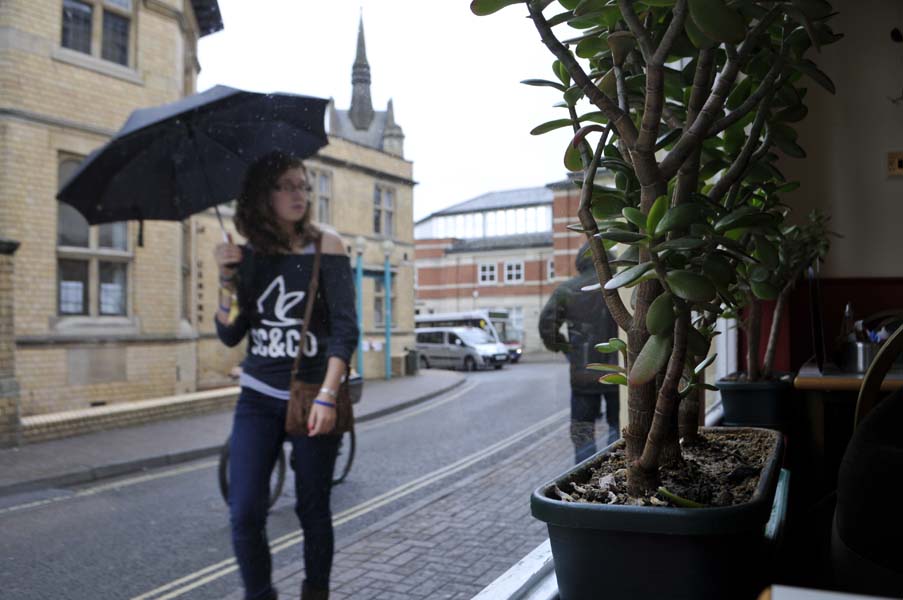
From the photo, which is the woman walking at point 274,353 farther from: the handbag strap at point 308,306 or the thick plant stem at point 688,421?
the thick plant stem at point 688,421

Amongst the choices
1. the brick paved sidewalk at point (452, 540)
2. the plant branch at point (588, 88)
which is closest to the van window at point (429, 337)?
the brick paved sidewalk at point (452, 540)

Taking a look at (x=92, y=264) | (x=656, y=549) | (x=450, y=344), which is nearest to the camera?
(x=656, y=549)

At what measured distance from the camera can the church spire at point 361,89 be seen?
1885 millimetres

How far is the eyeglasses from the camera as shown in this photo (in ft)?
5.48

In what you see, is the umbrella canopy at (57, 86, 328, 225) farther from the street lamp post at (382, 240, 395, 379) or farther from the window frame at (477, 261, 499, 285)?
the window frame at (477, 261, 499, 285)

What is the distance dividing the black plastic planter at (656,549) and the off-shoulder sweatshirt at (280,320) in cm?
101

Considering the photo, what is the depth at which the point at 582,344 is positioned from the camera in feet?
5.23

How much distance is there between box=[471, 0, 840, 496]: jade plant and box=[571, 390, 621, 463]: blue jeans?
32.7 inches

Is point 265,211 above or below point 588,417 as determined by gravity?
above

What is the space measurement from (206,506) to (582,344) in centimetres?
115

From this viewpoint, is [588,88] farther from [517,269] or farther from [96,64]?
[96,64]

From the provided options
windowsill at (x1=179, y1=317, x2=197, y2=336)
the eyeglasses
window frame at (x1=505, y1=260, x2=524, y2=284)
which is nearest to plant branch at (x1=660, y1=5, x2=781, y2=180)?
window frame at (x1=505, y1=260, x2=524, y2=284)

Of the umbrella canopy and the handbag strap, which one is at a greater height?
the umbrella canopy

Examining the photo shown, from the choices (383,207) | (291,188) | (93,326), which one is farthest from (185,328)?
(383,207)
